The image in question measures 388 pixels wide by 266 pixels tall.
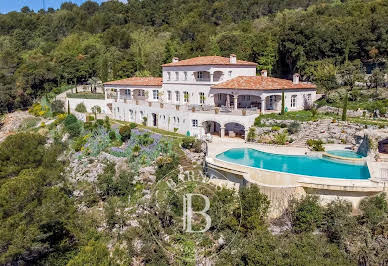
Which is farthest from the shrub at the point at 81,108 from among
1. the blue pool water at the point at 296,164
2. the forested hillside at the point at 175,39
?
the blue pool water at the point at 296,164

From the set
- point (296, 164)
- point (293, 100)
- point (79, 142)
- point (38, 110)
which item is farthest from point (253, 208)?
point (38, 110)

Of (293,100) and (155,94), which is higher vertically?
(155,94)

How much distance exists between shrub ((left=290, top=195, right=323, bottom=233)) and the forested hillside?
3032 cm

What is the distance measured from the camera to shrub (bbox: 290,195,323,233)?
64.2 ft

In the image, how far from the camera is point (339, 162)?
2572cm

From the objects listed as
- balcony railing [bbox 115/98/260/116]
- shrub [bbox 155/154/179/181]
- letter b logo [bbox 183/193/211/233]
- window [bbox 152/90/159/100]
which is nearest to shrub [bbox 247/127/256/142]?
balcony railing [bbox 115/98/260/116]

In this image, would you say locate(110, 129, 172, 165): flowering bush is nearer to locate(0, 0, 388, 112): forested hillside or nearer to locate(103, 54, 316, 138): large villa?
locate(103, 54, 316, 138): large villa

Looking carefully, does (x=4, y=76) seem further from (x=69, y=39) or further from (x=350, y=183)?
(x=350, y=183)

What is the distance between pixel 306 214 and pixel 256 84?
1917 centimetres

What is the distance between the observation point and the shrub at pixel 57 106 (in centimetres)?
5265

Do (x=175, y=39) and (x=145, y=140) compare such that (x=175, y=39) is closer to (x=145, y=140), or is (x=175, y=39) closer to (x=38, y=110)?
(x=38, y=110)

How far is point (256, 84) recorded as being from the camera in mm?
36125

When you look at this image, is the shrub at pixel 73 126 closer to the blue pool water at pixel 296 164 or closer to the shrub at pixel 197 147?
the shrub at pixel 197 147

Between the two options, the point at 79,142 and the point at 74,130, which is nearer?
the point at 79,142
